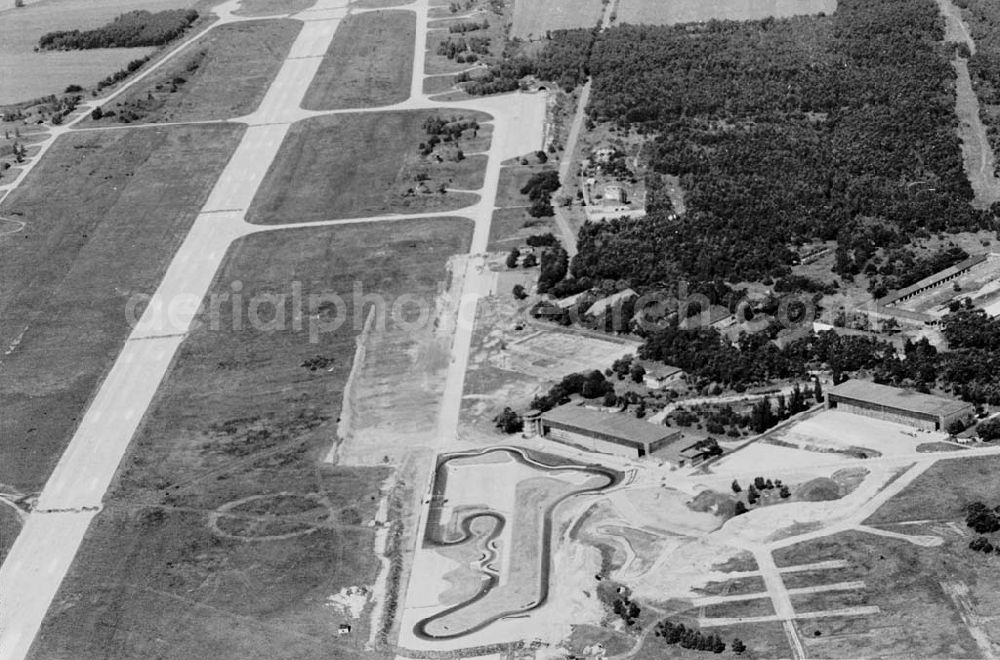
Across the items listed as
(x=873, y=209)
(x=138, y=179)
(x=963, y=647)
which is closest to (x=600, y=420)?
(x=963, y=647)

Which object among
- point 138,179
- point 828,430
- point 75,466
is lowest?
point 138,179

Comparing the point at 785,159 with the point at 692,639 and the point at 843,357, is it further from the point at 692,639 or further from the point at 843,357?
the point at 692,639

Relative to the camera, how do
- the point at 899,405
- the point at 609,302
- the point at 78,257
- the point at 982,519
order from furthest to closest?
the point at 78,257
the point at 609,302
the point at 899,405
the point at 982,519

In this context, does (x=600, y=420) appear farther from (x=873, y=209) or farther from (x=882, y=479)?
(x=873, y=209)

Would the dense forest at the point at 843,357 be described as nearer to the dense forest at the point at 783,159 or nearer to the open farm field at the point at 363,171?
the dense forest at the point at 783,159

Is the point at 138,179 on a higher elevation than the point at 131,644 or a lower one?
lower

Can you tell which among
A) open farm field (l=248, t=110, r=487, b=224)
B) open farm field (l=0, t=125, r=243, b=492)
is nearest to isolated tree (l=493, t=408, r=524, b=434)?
open farm field (l=0, t=125, r=243, b=492)

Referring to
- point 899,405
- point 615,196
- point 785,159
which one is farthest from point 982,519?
point 785,159
